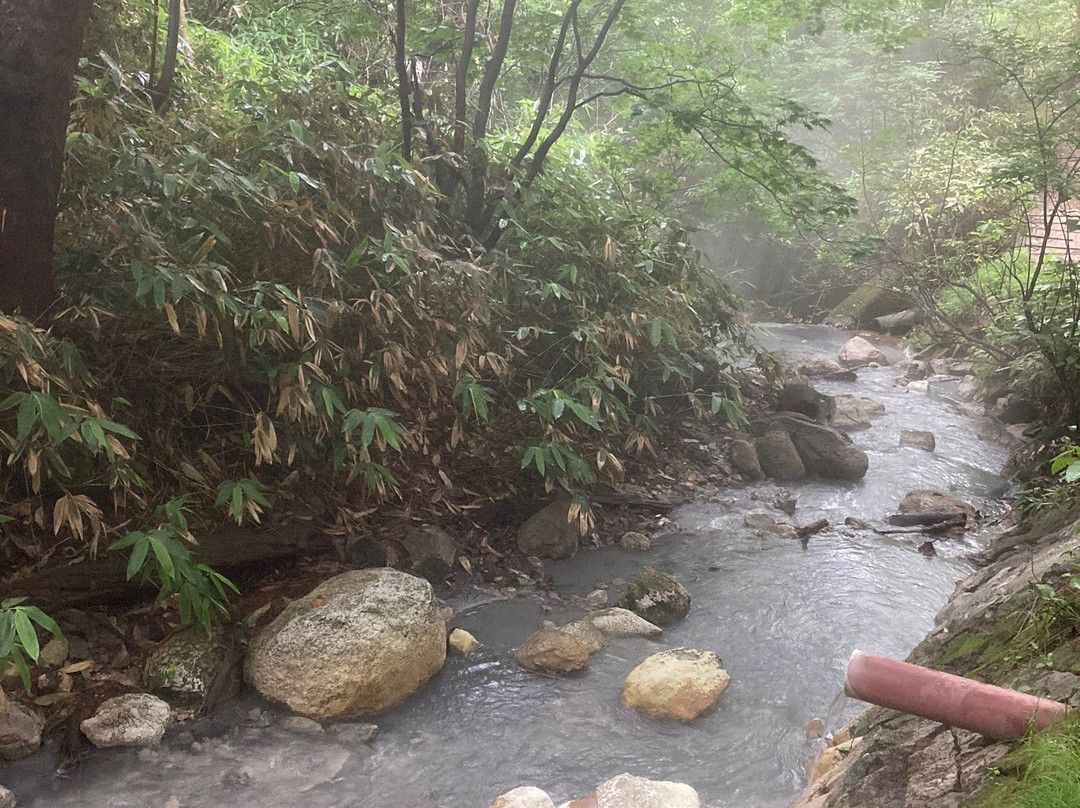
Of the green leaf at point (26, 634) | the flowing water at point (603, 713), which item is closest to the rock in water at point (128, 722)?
the flowing water at point (603, 713)

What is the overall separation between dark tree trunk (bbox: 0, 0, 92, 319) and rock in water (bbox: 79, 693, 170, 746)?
5.20 feet

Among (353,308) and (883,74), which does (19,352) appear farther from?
(883,74)

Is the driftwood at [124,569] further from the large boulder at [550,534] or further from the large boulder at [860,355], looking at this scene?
the large boulder at [860,355]

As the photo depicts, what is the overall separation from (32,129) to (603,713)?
10.9 feet

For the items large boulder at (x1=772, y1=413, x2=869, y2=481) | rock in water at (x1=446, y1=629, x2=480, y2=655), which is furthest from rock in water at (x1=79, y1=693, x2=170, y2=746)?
large boulder at (x1=772, y1=413, x2=869, y2=481)

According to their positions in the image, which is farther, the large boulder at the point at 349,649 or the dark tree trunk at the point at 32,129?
the large boulder at the point at 349,649

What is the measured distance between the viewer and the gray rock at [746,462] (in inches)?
262

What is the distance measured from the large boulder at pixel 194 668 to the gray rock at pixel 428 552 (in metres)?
1.25

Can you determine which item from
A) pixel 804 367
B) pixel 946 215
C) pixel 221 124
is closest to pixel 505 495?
pixel 221 124

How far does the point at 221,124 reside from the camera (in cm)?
435

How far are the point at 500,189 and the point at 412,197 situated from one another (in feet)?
3.10

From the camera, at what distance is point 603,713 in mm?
3537

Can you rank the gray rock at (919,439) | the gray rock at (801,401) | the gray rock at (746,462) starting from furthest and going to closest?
the gray rock at (801,401)
the gray rock at (919,439)
the gray rock at (746,462)

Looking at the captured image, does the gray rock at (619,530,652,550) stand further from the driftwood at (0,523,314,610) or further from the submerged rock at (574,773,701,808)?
the submerged rock at (574,773,701,808)
